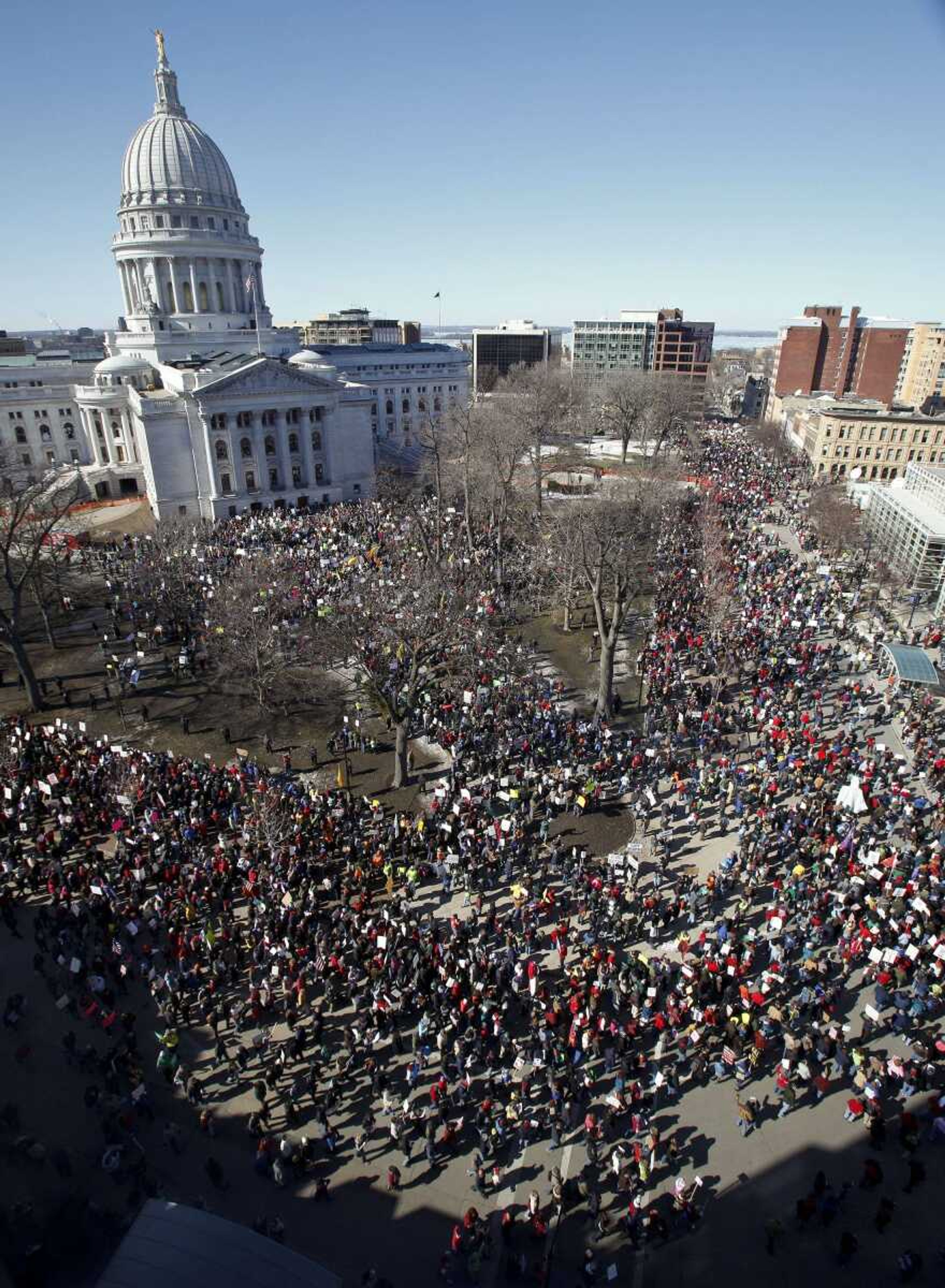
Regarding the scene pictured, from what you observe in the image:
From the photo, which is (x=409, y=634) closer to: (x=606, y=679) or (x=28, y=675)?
(x=606, y=679)

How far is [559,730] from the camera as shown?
91.0ft

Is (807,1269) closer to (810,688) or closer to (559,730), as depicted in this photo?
(559,730)

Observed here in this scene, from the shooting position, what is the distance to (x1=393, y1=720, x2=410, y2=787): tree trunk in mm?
24750

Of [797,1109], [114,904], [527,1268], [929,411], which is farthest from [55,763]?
[929,411]

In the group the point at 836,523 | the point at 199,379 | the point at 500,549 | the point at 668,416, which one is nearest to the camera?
the point at 500,549

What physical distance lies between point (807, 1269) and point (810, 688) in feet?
75.5

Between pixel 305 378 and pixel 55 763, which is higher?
pixel 305 378

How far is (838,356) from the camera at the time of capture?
112938 millimetres

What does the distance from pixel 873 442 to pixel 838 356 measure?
5542cm

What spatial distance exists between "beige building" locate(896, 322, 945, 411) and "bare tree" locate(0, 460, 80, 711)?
121 m

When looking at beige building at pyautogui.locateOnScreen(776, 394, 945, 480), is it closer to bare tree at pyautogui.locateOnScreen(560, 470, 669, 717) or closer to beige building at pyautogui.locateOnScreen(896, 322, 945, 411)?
bare tree at pyautogui.locateOnScreen(560, 470, 669, 717)

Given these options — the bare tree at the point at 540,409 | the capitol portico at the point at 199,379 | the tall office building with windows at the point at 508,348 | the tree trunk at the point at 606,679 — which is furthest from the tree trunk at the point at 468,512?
the tall office building with windows at the point at 508,348

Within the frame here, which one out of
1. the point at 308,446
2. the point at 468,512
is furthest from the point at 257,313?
the point at 468,512

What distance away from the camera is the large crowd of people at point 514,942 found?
14352mm
